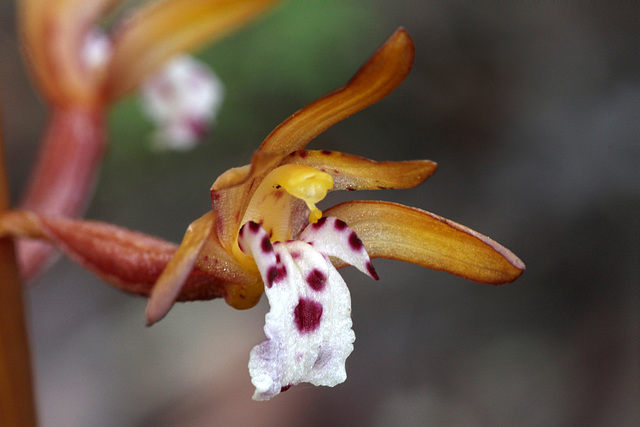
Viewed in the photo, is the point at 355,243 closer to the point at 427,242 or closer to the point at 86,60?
the point at 427,242

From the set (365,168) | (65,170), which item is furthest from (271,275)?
(65,170)

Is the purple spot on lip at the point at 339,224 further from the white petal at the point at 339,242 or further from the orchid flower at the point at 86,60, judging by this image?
the orchid flower at the point at 86,60

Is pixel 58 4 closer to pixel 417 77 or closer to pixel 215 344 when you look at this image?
pixel 215 344

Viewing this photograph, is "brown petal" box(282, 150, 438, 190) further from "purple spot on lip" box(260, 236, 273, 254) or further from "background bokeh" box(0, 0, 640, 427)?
"background bokeh" box(0, 0, 640, 427)

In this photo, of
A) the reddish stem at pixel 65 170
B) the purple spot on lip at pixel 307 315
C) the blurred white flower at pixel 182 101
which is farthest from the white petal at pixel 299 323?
the blurred white flower at pixel 182 101

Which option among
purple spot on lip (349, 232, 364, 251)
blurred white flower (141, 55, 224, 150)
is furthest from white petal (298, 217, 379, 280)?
blurred white flower (141, 55, 224, 150)

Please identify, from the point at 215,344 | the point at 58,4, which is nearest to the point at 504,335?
the point at 215,344
